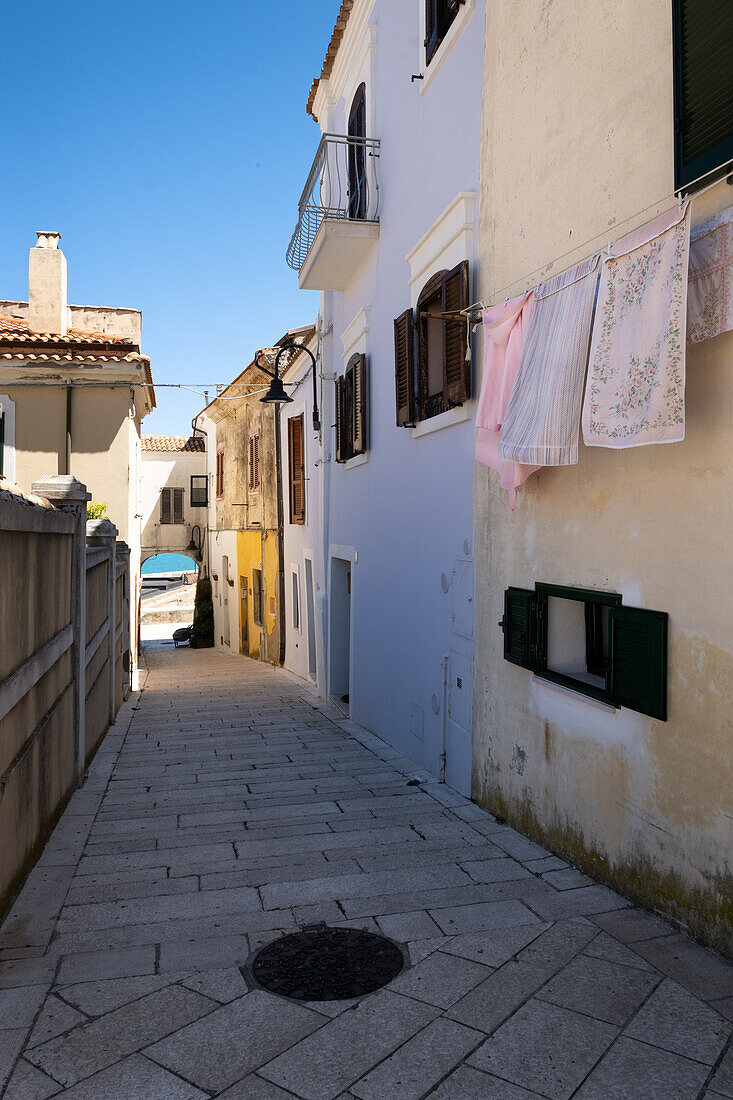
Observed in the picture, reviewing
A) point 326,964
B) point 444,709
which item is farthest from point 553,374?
point 444,709

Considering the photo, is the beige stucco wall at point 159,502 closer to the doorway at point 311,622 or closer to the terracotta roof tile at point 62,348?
the doorway at point 311,622

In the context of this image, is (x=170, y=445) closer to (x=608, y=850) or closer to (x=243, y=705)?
(x=243, y=705)

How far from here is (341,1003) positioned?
3.49 metres

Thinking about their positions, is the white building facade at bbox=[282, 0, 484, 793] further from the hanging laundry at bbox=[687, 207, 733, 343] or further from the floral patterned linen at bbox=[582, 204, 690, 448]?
the hanging laundry at bbox=[687, 207, 733, 343]

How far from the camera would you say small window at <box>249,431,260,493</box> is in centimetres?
2398

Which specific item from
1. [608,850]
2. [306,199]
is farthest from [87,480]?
[608,850]

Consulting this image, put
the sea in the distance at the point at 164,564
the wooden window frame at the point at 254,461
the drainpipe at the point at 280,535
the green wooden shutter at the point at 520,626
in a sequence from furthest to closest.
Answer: the sea in the distance at the point at 164,564
the wooden window frame at the point at 254,461
the drainpipe at the point at 280,535
the green wooden shutter at the point at 520,626

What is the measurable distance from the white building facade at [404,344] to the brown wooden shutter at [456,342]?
19mm

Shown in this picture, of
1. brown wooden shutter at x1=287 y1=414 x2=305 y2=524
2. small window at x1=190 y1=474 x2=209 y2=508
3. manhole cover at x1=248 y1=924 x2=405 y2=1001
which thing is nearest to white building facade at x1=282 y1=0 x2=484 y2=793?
manhole cover at x1=248 y1=924 x2=405 y2=1001

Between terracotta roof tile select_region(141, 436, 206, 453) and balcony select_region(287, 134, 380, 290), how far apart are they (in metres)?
27.0

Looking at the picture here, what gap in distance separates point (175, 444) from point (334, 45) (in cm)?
2818

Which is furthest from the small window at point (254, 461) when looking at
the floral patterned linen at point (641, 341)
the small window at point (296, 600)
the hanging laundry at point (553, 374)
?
the floral patterned linen at point (641, 341)

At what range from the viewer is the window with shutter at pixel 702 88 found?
369 centimetres

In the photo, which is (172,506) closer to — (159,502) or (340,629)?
(159,502)
